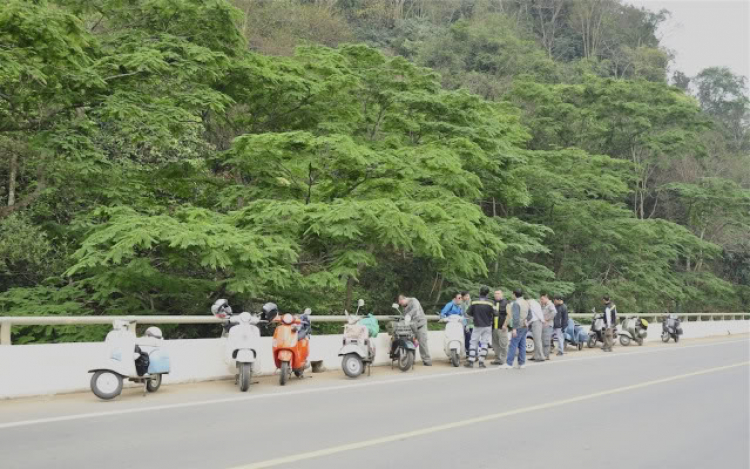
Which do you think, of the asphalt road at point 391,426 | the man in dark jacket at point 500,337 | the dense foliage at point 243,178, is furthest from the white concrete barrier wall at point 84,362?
the man in dark jacket at point 500,337

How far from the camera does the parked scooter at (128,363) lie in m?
9.75

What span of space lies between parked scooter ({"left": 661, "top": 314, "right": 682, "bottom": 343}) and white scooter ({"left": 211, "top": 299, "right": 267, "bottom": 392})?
22.3 m

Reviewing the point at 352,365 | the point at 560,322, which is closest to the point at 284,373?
the point at 352,365

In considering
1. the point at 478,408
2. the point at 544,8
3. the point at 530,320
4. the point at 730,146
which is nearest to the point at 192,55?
the point at 530,320

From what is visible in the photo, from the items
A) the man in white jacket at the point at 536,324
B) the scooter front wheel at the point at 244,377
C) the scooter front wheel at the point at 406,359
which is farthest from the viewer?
the man in white jacket at the point at 536,324

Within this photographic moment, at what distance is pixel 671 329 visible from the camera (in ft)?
96.7

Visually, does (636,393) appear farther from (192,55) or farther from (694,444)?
(192,55)

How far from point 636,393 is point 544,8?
70.7 metres

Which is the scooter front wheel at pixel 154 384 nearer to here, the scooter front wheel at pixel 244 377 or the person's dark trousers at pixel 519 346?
the scooter front wheel at pixel 244 377

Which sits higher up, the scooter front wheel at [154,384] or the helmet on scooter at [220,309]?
the helmet on scooter at [220,309]

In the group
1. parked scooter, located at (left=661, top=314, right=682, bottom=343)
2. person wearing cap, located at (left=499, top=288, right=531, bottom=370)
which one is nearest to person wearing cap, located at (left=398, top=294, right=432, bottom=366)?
person wearing cap, located at (left=499, top=288, right=531, bottom=370)

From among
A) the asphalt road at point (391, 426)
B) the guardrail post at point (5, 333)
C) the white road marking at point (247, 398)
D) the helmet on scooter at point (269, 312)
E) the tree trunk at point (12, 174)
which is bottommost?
the white road marking at point (247, 398)

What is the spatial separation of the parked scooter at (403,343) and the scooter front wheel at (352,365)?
1802 mm

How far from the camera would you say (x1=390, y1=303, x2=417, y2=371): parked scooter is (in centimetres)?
1502
